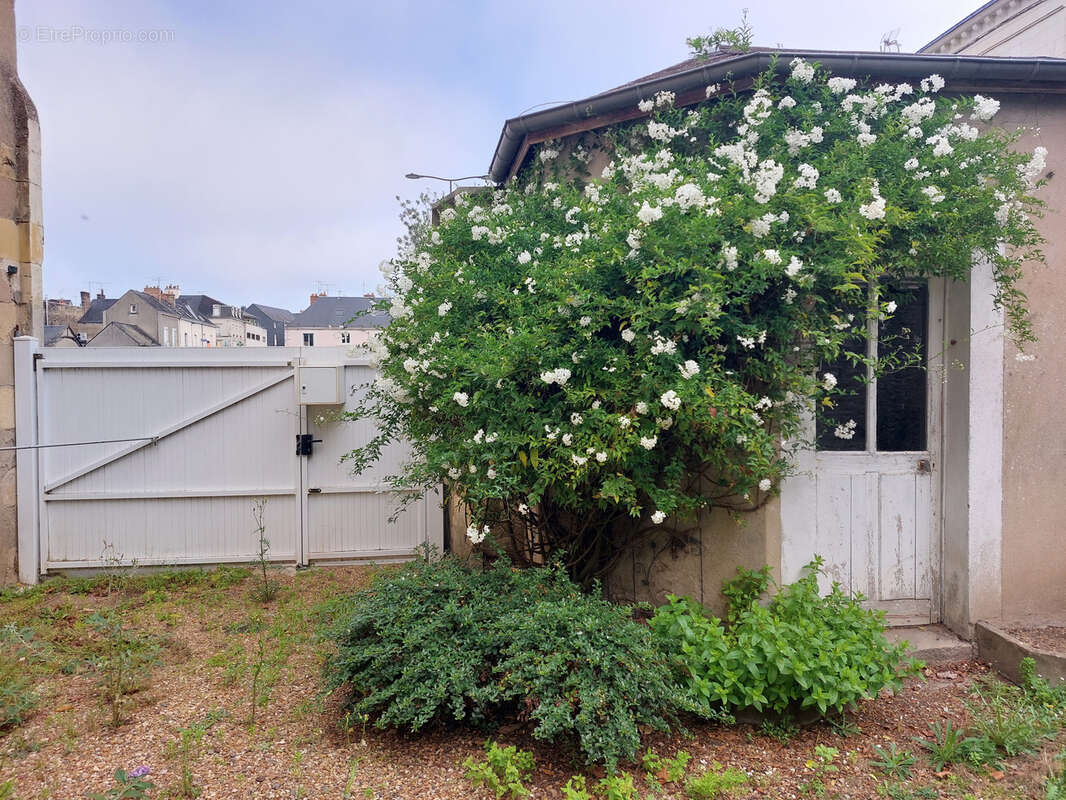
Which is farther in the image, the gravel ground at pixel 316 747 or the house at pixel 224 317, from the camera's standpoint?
the house at pixel 224 317

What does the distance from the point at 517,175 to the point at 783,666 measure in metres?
4.24

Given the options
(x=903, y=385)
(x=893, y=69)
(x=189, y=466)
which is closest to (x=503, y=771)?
(x=903, y=385)

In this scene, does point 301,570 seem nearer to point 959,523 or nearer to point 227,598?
point 227,598

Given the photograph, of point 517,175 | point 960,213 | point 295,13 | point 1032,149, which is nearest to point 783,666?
point 960,213

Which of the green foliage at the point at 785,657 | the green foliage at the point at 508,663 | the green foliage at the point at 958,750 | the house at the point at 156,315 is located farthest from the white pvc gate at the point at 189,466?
the house at the point at 156,315

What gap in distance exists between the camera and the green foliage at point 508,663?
2570 mm

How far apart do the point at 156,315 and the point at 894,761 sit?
42066 mm

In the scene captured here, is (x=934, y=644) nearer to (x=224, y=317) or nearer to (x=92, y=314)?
(x=92, y=314)

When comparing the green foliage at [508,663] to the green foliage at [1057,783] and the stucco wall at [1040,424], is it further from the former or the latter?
the stucco wall at [1040,424]

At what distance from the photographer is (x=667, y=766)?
2.63 metres

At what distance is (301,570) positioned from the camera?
19.4ft

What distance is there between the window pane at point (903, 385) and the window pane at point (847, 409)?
122mm

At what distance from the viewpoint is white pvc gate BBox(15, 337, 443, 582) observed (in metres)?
5.59

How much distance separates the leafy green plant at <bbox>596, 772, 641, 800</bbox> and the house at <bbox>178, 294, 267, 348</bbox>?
48.2m
